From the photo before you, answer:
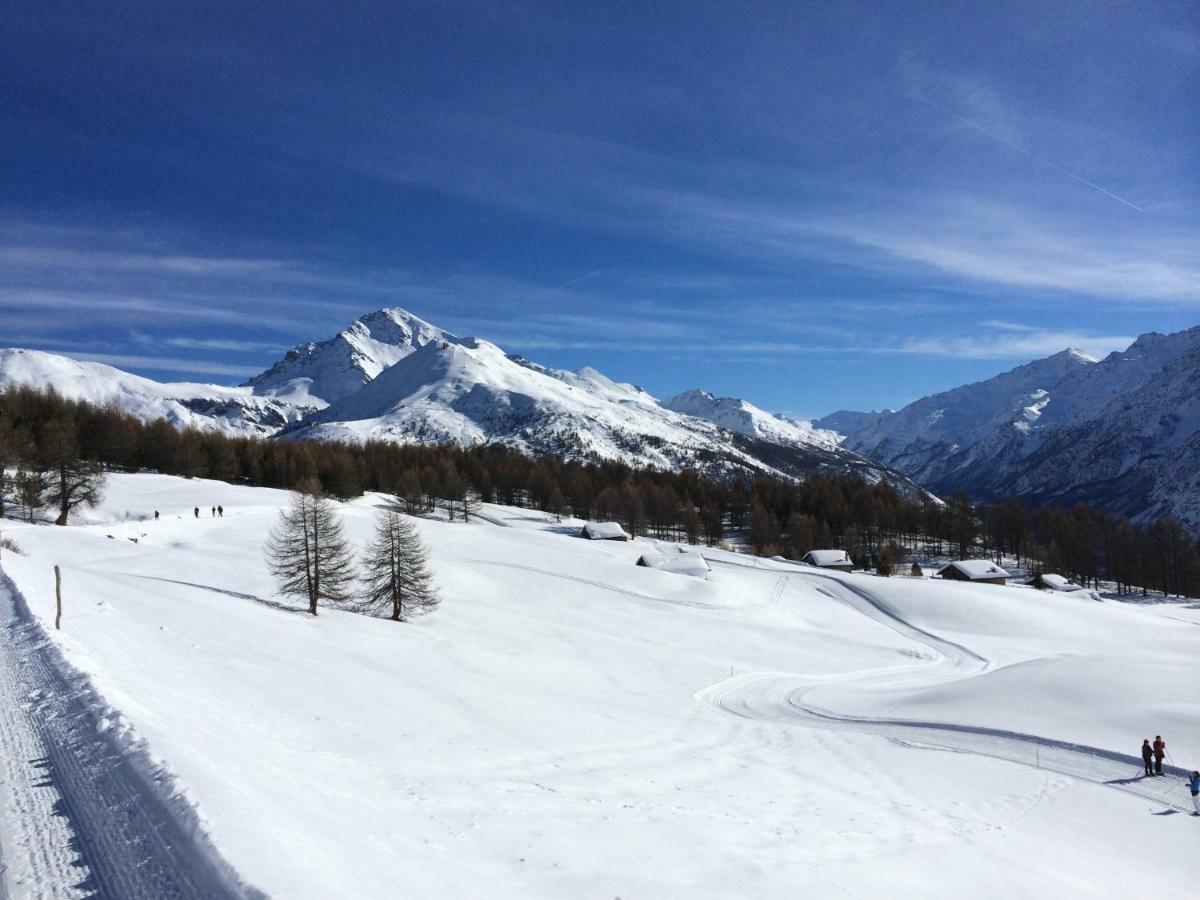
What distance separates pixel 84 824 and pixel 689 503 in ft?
394

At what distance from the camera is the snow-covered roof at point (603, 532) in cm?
9706

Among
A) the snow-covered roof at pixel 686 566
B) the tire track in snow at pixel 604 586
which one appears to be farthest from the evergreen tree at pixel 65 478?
the snow-covered roof at pixel 686 566

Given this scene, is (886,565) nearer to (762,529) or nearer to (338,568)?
(762,529)

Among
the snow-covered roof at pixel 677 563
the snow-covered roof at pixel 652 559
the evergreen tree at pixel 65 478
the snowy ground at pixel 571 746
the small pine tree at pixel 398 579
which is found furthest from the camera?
the snow-covered roof at pixel 652 559

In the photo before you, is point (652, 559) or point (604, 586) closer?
point (604, 586)

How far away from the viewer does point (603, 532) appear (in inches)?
3839

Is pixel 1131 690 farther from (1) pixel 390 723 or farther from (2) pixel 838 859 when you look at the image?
(1) pixel 390 723

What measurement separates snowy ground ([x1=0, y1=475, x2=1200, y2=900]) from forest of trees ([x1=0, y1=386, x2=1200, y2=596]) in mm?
52968

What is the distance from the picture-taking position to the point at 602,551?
81.8 meters

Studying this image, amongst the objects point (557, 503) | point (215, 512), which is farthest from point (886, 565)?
point (215, 512)

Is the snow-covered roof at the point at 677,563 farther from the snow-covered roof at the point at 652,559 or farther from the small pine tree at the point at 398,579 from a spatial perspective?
the small pine tree at the point at 398,579

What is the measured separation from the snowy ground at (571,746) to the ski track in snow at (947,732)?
7.1 inches

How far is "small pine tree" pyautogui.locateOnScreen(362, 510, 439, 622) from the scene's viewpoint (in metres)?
45.1

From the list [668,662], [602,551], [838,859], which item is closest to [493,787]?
[838,859]
